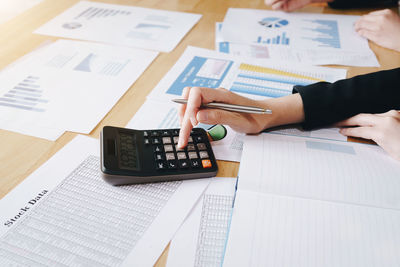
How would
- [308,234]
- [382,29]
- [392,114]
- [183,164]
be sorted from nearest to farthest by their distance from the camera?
[308,234]
[183,164]
[392,114]
[382,29]

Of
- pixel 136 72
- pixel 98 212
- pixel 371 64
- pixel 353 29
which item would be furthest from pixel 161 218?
pixel 353 29

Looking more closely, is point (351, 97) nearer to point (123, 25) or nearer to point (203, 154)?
point (203, 154)

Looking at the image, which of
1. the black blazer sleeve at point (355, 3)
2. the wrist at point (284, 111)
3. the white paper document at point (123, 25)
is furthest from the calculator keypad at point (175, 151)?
the black blazer sleeve at point (355, 3)

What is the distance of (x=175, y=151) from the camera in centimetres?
58

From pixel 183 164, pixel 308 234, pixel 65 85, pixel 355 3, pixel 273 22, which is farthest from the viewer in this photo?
pixel 355 3

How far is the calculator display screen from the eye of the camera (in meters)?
0.54

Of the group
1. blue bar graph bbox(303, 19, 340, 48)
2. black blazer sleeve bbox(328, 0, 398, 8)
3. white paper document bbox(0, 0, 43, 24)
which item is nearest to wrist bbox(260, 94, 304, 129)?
blue bar graph bbox(303, 19, 340, 48)

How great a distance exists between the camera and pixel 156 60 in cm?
90

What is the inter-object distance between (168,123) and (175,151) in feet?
0.39

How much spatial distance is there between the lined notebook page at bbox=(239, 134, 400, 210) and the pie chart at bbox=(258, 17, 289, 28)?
56cm

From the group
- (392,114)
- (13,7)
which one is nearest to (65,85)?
(13,7)

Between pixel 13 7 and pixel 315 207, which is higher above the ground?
pixel 13 7

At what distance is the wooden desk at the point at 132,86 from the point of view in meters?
0.58

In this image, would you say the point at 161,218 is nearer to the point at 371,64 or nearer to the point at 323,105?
the point at 323,105
